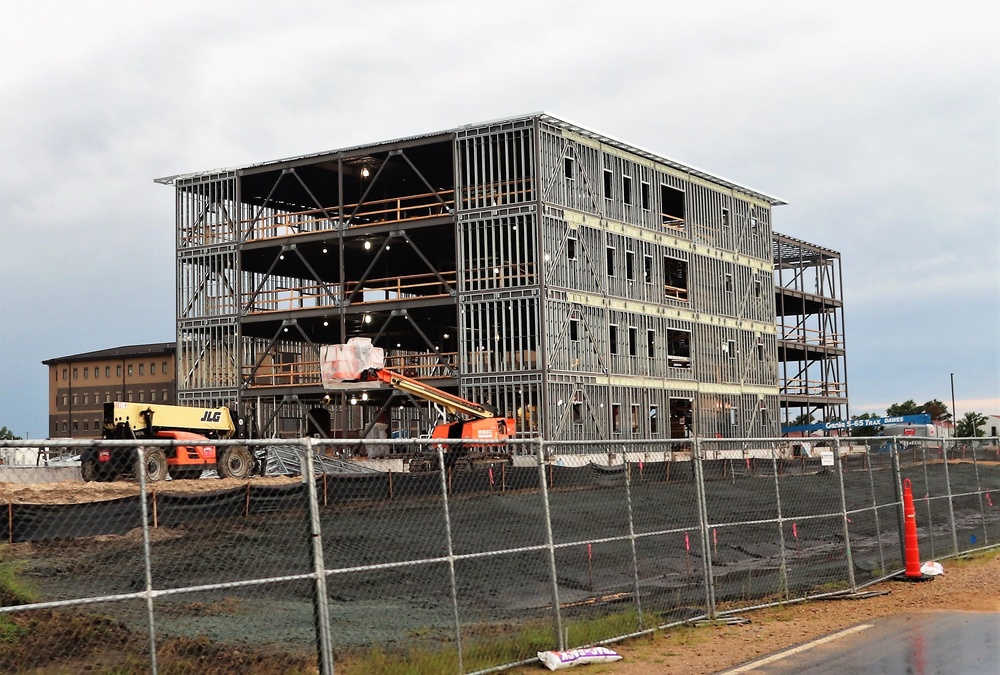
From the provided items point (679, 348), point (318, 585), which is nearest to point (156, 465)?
point (318, 585)

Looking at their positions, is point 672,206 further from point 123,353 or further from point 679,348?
point 123,353

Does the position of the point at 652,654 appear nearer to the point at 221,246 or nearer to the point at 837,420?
the point at 221,246

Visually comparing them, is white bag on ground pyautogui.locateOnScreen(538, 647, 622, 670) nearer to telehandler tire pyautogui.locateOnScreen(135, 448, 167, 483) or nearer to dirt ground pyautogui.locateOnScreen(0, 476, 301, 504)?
dirt ground pyautogui.locateOnScreen(0, 476, 301, 504)

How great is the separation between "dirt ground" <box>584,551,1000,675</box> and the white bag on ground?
0.39ft

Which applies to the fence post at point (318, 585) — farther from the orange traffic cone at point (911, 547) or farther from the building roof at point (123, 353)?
the building roof at point (123, 353)

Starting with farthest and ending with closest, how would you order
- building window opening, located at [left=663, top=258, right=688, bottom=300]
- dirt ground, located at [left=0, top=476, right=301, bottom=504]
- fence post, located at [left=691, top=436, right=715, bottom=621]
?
1. building window opening, located at [left=663, top=258, right=688, bottom=300]
2. dirt ground, located at [left=0, top=476, right=301, bottom=504]
3. fence post, located at [left=691, top=436, right=715, bottom=621]

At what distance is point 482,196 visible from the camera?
45.8 m

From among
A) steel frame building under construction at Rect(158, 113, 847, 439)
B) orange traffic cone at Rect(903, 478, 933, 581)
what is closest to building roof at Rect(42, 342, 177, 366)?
steel frame building under construction at Rect(158, 113, 847, 439)

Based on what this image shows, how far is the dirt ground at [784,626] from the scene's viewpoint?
11.7 metres

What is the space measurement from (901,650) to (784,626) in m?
2.04

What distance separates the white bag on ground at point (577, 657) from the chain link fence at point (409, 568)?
17 centimetres

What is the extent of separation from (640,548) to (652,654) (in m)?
6.68

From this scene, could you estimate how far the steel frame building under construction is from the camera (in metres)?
44.3

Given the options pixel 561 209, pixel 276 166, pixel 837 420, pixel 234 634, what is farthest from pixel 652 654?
pixel 837 420
